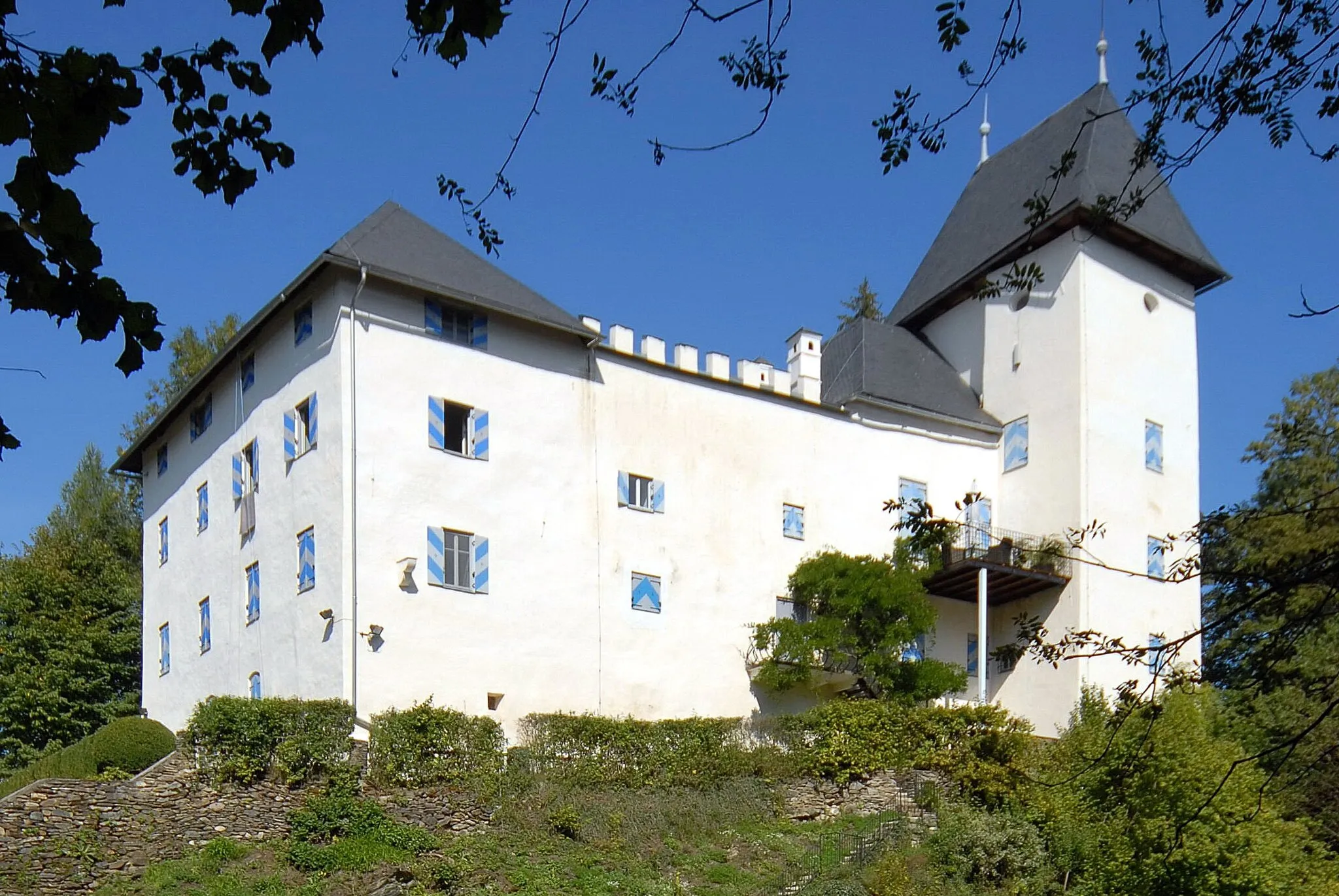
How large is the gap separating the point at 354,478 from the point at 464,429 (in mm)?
2565

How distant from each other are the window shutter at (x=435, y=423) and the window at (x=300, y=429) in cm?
194

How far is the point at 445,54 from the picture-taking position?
19.1ft

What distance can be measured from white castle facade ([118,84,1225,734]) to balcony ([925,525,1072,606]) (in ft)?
A: 0.28

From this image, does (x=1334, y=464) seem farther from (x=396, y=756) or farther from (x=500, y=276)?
(x=396, y=756)

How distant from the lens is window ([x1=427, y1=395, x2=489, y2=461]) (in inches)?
1034

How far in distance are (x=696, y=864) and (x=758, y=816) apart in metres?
2.85

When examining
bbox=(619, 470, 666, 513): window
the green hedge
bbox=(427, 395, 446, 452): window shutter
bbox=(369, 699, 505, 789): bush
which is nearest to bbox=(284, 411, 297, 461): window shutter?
bbox=(427, 395, 446, 452): window shutter

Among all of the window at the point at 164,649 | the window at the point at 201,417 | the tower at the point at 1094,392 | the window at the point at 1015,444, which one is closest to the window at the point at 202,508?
the window at the point at 201,417

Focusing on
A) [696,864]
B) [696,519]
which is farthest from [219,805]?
[696,519]

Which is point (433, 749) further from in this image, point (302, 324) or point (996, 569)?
point (996, 569)

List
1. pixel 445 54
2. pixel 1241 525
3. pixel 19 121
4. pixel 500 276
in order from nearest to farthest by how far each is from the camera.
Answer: pixel 19 121 < pixel 445 54 < pixel 1241 525 < pixel 500 276

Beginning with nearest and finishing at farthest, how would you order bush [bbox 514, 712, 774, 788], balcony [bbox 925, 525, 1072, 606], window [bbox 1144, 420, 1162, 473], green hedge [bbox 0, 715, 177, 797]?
green hedge [bbox 0, 715, 177, 797]
bush [bbox 514, 712, 774, 788]
balcony [bbox 925, 525, 1072, 606]
window [bbox 1144, 420, 1162, 473]

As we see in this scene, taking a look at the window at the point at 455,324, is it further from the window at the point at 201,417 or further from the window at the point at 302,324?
the window at the point at 201,417

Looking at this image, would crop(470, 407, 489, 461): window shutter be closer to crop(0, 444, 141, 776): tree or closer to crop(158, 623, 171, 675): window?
crop(158, 623, 171, 675): window
